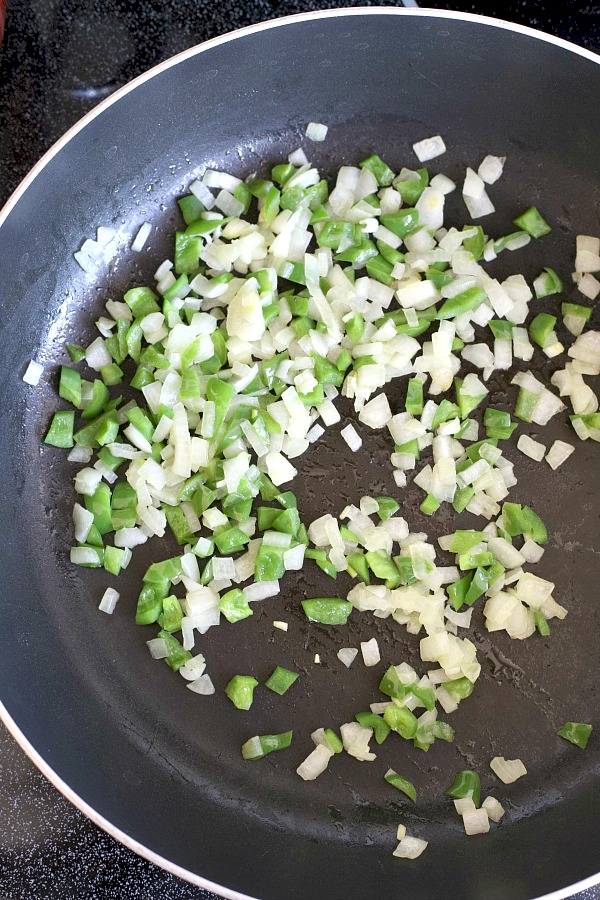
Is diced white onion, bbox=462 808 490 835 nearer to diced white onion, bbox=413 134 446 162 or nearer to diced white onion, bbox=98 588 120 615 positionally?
diced white onion, bbox=98 588 120 615

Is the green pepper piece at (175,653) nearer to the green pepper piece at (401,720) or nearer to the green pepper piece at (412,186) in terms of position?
the green pepper piece at (401,720)

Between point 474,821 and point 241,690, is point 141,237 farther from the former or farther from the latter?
point 474,821

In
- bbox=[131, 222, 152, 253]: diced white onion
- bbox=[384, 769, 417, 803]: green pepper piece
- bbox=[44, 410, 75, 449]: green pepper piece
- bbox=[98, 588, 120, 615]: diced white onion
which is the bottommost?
bbox=[384, 769, 417, 803]: green pepper piece

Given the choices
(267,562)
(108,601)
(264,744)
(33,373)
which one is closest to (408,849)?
(264,744)

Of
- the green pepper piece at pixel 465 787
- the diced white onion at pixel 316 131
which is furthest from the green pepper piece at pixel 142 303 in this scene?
the green pepper piece at pixel 465 787

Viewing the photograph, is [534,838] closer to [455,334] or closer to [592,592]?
[592,592]

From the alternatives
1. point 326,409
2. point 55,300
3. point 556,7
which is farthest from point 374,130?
point 55,300

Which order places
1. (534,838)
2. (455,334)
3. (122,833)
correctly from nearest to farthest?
(122,833) → (534,838) → (455,334)

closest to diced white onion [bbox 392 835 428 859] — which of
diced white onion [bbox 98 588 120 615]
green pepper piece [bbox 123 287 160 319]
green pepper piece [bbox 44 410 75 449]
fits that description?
diced white onion [bbox 98 588 120 615]

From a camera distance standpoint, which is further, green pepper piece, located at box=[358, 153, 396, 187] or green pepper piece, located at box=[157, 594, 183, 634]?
green pepper piece, located at box=[358, 153, 396, 187]
